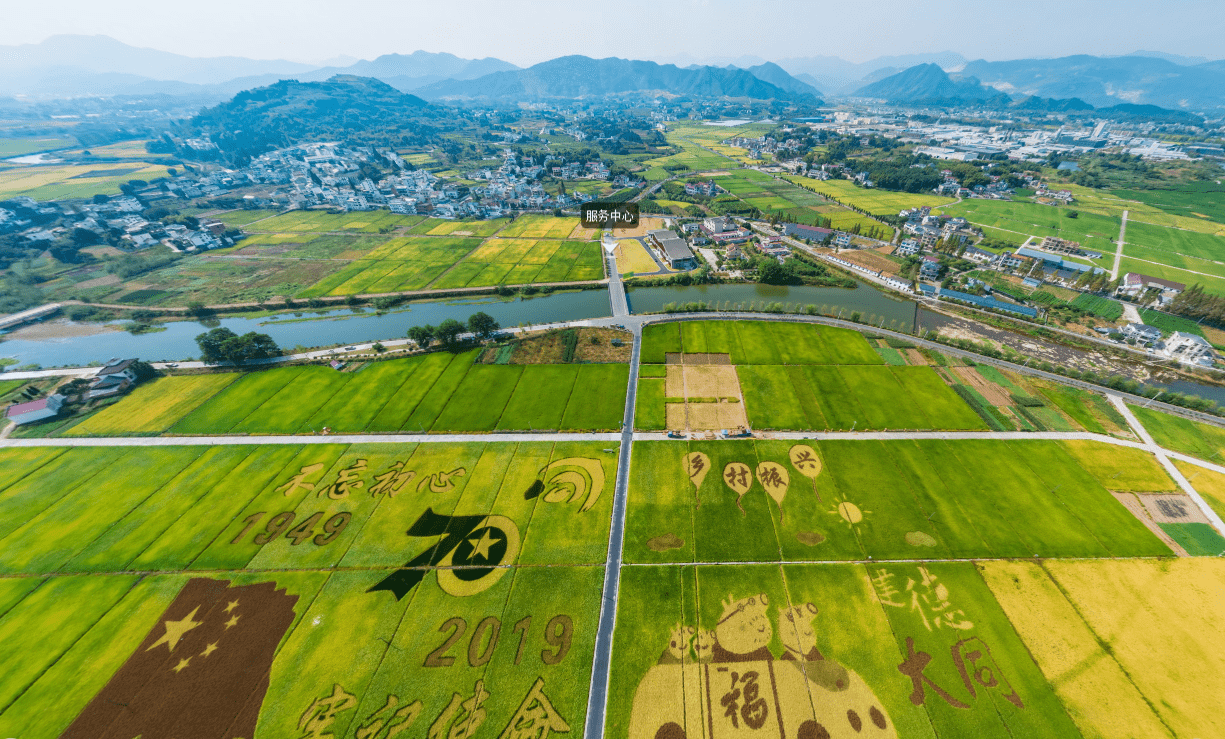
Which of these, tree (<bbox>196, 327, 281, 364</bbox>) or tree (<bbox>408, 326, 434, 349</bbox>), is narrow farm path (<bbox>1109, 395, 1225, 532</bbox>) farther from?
tree (<bbox>196, 327, 281, 364</bbox>)

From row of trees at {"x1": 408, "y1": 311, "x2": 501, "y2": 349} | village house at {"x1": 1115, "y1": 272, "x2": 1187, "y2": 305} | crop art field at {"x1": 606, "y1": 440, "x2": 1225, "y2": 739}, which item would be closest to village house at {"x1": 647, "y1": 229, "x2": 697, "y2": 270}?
row of trees at {"x1": 408, "y1": 311, "x2": 501, "y2": 349}

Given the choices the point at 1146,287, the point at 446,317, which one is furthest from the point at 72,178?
the point at 1146,287

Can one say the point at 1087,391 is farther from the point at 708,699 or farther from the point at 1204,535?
the point at 708,699

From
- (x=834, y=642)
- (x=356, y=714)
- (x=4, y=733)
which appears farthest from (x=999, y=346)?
(x=4, y=733)

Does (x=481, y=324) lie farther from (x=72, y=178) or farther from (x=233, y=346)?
(x=72, y=178)

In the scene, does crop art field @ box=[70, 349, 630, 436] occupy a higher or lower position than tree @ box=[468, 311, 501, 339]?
lower

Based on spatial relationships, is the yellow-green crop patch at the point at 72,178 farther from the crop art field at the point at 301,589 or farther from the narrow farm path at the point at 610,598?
the narrow farm path at the point at 610,598

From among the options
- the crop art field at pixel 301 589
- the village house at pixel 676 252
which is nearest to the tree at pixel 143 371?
the crop art field at pixel 301 589
